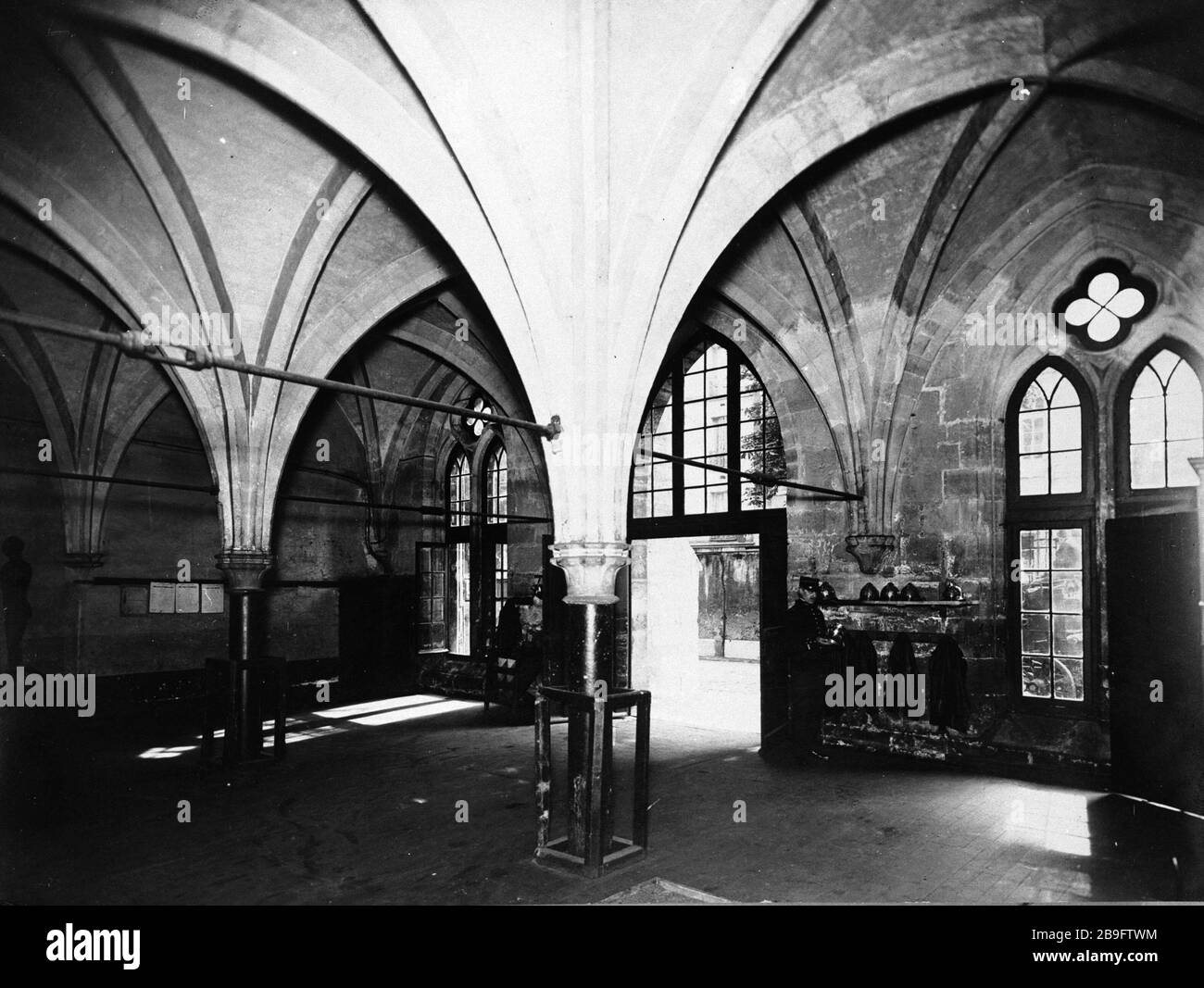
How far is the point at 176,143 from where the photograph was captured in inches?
285

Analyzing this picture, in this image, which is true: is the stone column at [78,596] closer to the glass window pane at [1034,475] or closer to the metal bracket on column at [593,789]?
the metal bracket on column at [593,789]

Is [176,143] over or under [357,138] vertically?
over

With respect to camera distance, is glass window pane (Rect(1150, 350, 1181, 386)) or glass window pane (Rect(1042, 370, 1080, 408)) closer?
glass window pane (Rect(1150, 350, 1181, 386))

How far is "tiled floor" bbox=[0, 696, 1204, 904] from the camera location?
5.23m

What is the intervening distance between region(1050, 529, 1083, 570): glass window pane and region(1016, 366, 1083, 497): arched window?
444 mm

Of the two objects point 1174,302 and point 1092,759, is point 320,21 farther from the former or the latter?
point 1092,759

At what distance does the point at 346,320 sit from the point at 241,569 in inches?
123

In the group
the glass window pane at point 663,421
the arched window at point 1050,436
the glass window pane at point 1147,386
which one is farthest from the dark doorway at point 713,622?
the glass window pane at point 1147,386

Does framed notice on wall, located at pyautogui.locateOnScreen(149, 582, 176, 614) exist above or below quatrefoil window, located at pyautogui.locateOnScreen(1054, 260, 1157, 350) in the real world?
below

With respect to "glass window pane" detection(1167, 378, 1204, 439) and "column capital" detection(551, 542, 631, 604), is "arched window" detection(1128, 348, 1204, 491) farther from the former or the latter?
"column capital" detection(551, 542, 631, 604)

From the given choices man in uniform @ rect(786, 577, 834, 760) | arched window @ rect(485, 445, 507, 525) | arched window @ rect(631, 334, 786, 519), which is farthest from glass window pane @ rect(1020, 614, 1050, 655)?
arched window @ rect(485, 445, 507, 525)

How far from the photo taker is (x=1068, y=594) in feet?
28.1
